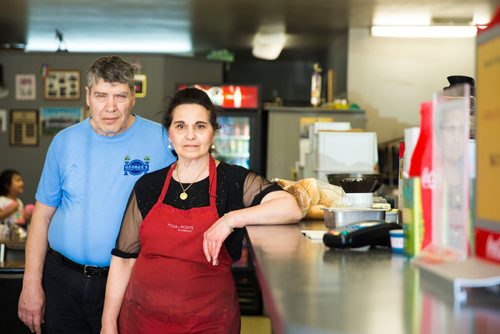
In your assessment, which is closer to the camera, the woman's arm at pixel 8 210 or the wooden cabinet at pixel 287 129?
the woman's arm at pixel 8 210

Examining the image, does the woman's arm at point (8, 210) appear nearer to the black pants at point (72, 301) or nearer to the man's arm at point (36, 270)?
the man's arm at point (36, 270)

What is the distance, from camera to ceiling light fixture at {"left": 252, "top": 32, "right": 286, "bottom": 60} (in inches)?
437

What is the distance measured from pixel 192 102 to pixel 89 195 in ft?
2.00

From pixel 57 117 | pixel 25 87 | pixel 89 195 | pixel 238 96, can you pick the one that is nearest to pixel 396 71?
pixel 238 96

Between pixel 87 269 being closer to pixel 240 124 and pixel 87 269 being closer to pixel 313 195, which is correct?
pixel 313 195

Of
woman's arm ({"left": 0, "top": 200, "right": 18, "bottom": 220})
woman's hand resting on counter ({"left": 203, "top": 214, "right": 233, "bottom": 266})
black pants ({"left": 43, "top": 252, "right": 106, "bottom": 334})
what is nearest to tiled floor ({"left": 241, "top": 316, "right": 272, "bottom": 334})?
black pants ({"left": 43, "top": 252, "right": 106, "bottom": 334})

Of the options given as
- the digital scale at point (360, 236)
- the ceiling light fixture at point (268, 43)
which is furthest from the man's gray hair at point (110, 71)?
the ceiling light fixture at point (268, 43)

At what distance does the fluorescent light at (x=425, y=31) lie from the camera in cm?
975

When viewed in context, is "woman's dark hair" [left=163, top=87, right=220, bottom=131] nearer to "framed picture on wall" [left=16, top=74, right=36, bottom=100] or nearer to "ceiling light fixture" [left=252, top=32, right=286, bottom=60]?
"framed picture on wall" [left=16, top=74, right=36, bottom=100]

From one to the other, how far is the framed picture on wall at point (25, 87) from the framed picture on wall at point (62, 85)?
0.19 metres

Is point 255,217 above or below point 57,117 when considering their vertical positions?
below

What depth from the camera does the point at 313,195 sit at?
2645mm

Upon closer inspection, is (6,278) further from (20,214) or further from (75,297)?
(20,214)

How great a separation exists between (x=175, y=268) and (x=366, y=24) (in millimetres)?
8131
